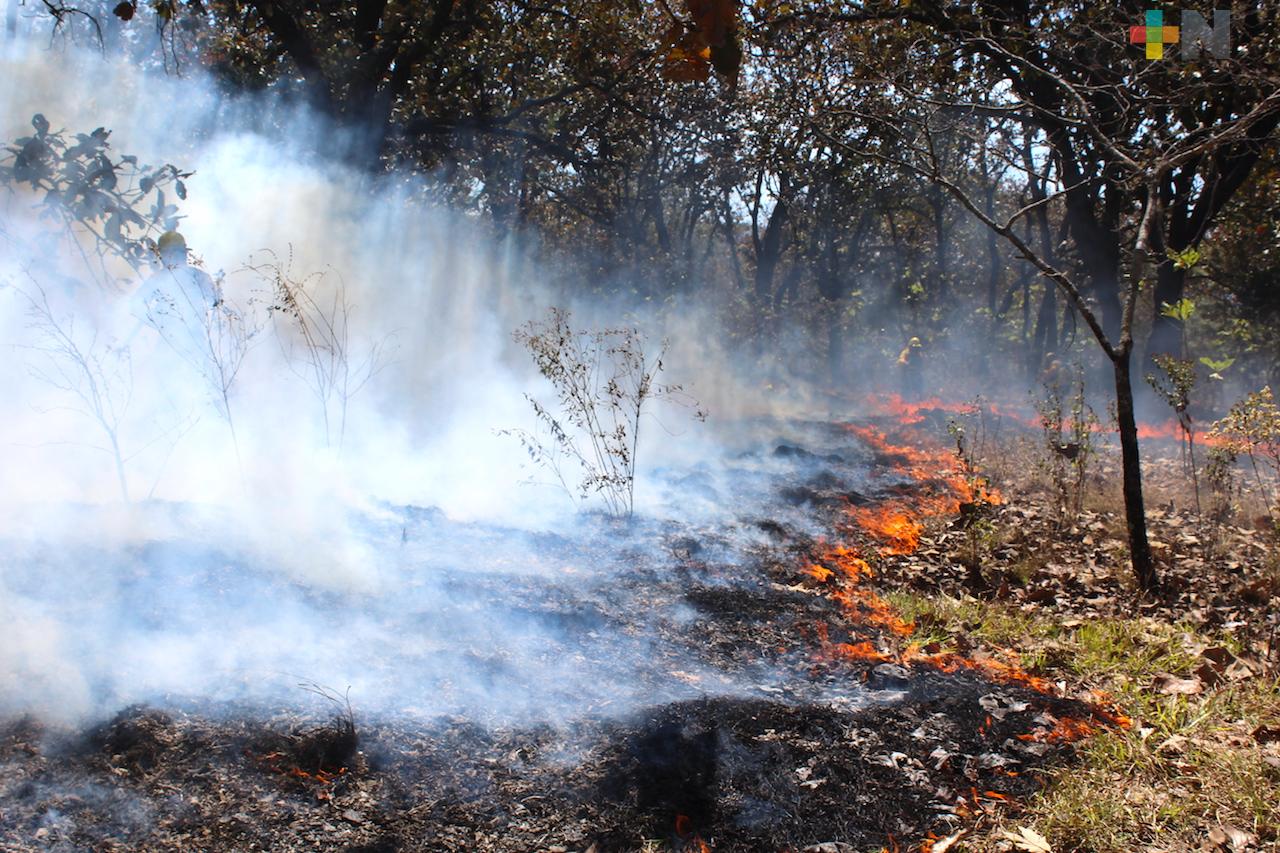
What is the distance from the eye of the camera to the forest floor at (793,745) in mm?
2764

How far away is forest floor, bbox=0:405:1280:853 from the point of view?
2764 millimetres

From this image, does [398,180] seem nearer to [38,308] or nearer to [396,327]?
[396,327]

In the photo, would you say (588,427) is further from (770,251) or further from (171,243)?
(770,251)

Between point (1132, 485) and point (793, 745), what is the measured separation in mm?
2988

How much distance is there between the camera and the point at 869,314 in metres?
22.3

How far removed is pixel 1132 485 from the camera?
16.3 feet

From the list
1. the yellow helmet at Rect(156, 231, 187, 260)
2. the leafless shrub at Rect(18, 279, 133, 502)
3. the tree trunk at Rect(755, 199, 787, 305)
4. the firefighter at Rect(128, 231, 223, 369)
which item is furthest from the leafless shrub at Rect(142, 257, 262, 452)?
the tree trunk at Rect(755, 199, 787, 305)

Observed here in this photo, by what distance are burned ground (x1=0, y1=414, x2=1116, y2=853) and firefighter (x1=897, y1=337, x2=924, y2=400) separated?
14.6 m

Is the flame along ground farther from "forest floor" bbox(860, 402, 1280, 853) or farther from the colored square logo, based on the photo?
the colored square logo

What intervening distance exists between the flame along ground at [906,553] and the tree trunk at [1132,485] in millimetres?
1386

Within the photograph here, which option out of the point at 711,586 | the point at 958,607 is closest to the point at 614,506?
the point at 711,586

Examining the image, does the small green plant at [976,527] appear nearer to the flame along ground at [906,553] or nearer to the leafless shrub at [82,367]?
the flame along ground at [906,553]

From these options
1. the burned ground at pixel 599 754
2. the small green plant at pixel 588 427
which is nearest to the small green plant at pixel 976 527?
the burned ground at pixel 599 754

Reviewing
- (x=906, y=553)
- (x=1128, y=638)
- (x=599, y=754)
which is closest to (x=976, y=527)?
(x=906, y=553)
